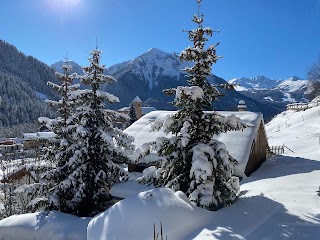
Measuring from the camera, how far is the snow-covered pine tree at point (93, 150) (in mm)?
12729

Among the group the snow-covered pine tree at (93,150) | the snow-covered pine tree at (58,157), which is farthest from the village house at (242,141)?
the snow-covered pine tree at (58,157)

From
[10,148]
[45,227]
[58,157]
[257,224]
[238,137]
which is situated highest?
[238,137]

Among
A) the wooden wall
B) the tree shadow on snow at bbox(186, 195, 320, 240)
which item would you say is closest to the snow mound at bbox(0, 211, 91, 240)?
the tree shadow on snow at bbox(186, 195, 320, 240)

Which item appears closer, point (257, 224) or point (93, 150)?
point (257, 224)

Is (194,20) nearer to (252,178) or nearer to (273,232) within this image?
(273,232)

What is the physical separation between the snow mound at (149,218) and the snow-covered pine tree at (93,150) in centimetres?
500

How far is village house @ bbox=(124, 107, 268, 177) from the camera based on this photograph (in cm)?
1470

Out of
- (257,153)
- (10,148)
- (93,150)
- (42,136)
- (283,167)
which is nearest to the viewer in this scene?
(93,150)

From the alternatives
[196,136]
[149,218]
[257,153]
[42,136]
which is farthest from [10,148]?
[149,218]

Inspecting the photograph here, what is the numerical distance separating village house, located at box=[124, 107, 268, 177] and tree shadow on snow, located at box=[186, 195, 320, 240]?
498cm

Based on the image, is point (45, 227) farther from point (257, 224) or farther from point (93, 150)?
point (257, 224)

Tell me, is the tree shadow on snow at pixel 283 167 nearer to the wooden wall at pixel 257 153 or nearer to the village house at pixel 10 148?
the wooden wall at pixel 257 153

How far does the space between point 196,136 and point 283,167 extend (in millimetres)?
8931

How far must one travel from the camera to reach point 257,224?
7492mm
